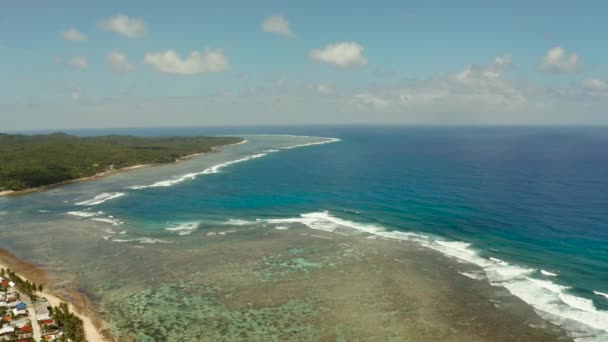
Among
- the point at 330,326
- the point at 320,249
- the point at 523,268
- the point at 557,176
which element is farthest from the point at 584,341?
the point at 557,176

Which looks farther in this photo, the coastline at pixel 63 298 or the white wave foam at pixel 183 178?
the white wave foam at pixel 183 178

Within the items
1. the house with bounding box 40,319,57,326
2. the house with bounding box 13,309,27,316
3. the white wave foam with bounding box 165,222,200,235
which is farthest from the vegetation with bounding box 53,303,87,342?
the white wave foam with bounding box 165,222,200,235

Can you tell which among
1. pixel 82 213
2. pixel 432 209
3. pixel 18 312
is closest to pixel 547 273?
pixel 432 209

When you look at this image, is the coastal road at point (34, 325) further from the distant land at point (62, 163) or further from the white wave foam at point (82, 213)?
the distant land at point (62, 163)

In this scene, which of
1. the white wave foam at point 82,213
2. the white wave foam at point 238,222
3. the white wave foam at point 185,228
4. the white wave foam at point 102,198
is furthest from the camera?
the white wave foam at point 102,198

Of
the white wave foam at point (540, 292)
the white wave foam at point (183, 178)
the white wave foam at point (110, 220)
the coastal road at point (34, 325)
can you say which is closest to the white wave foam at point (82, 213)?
the white wave foam at point (110, 220)

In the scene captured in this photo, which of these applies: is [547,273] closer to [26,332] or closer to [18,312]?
[26,332]

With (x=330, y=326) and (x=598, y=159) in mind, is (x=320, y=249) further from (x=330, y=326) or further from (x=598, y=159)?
(x=598, y=159)
